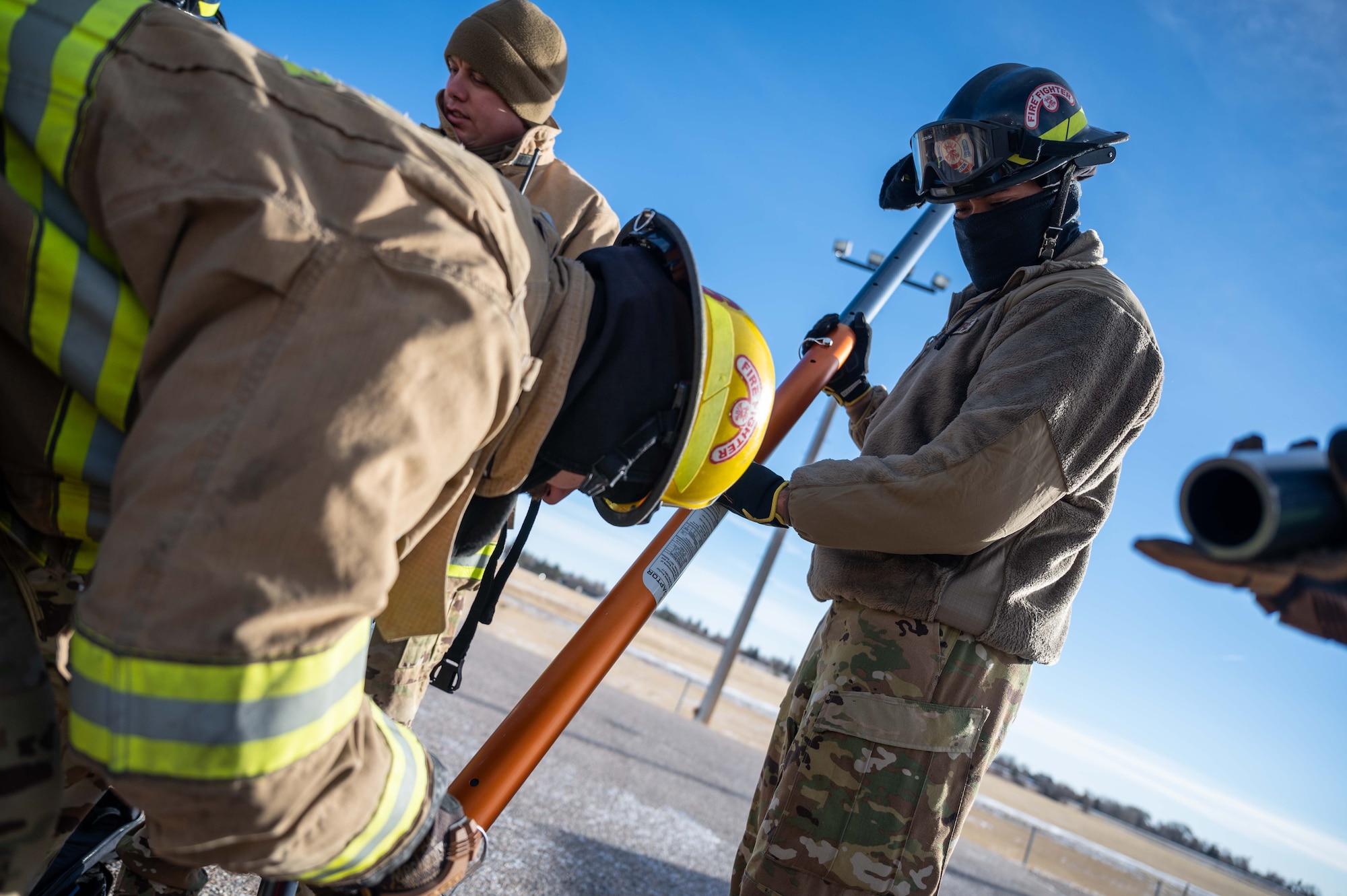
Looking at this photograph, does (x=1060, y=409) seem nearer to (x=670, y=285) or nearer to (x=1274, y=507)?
(x=670, y=285)

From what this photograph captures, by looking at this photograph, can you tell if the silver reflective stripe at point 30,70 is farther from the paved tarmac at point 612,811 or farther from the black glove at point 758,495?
the paved tarmac at point 612,811

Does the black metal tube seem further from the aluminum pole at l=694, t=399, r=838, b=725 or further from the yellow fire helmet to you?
the aluminum pole at l=694, t=399, r=838, b=725

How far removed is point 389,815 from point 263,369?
640mm

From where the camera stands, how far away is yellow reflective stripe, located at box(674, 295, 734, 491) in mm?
1562

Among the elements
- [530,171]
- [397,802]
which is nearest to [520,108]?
[530,171]

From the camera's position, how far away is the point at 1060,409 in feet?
6.77

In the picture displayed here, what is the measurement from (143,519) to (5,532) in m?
0.58

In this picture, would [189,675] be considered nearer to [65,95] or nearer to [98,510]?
[98,510]

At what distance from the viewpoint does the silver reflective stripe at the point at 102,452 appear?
1120 mm

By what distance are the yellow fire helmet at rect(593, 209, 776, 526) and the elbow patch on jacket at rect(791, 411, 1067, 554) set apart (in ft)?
1.66

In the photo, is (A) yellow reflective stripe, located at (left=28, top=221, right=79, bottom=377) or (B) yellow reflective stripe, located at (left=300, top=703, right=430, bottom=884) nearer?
(A) yellow reflective stripe, located at (left=28, top=221, right=79, bottom=377)

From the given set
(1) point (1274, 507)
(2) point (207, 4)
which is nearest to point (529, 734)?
(1) point (1274, 507)

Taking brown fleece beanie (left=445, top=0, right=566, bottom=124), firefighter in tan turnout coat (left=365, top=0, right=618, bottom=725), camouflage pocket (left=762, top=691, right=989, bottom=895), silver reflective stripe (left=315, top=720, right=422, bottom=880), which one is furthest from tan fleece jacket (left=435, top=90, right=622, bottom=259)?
silver reflective stripe (left=315, top=720, right=422, bottom=880)

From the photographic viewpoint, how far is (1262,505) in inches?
29.4
